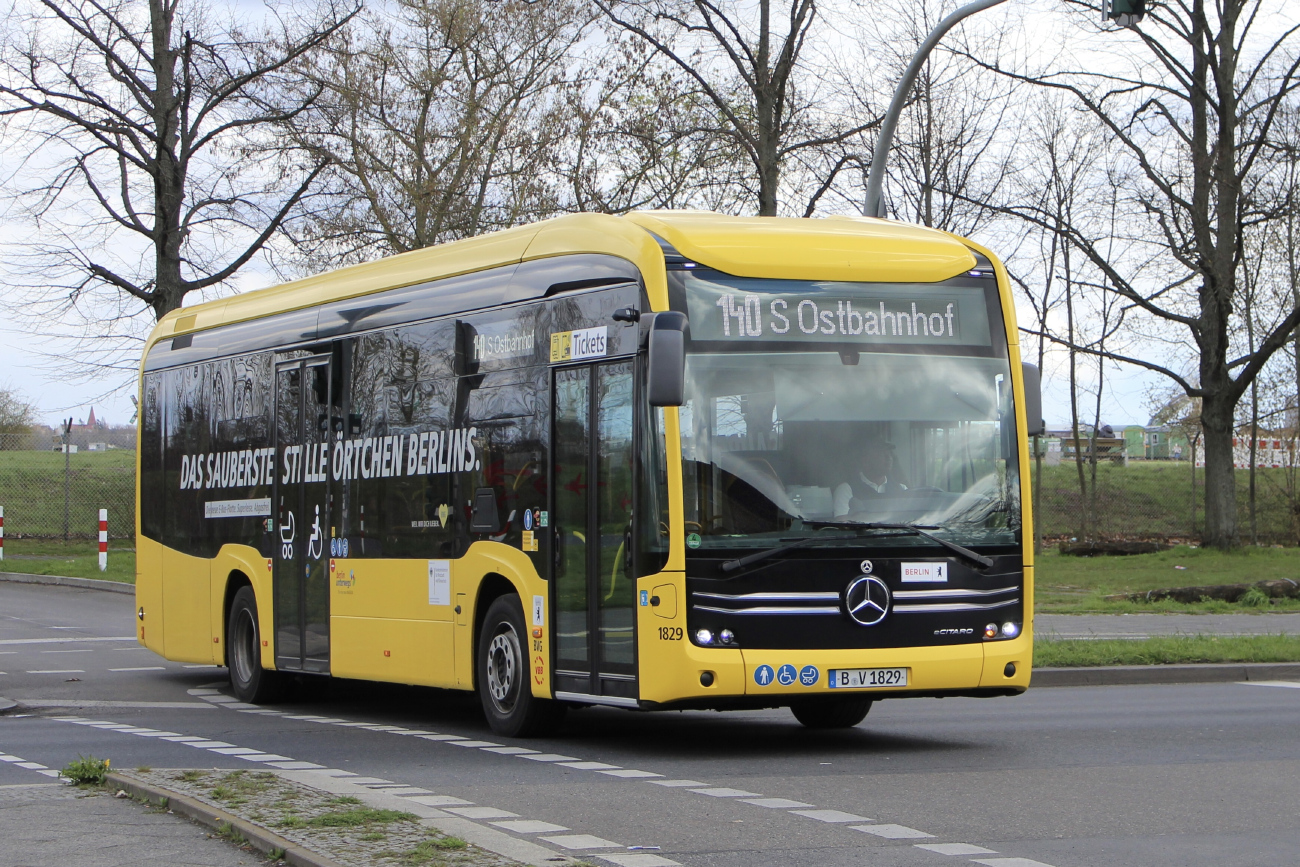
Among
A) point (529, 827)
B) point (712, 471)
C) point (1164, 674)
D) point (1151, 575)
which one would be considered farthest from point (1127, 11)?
point (1151, 575)

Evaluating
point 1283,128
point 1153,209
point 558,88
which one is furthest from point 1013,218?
point 558,88

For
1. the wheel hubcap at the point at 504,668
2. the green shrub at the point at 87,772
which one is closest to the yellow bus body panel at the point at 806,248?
the wheel hubcap at the point at 504,668

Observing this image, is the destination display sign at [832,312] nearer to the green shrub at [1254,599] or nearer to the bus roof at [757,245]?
the bus roof at [757,245]

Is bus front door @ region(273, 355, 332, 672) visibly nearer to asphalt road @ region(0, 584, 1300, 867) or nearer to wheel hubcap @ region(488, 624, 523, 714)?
asphalt road @ region(0, 584, 1300, 867)

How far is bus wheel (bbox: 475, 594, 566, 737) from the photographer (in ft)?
37.3

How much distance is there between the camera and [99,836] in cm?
718

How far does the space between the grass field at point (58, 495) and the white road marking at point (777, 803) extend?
3535 centimetres

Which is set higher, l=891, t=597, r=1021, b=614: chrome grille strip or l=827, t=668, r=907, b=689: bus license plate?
l=891, t=597, r=1021, b=614: chrome grille strip

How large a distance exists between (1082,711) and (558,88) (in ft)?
73.8

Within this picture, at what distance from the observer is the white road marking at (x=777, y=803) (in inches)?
325

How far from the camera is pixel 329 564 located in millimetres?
14031

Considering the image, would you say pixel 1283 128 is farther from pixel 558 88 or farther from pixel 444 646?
pixel 444 646

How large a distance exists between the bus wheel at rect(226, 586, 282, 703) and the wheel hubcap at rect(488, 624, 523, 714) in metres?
4.05

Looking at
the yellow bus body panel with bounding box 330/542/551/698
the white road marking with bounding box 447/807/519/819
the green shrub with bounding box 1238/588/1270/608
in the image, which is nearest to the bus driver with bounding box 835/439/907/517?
the yellow bus body panel with bounding box 330/542/551/698
